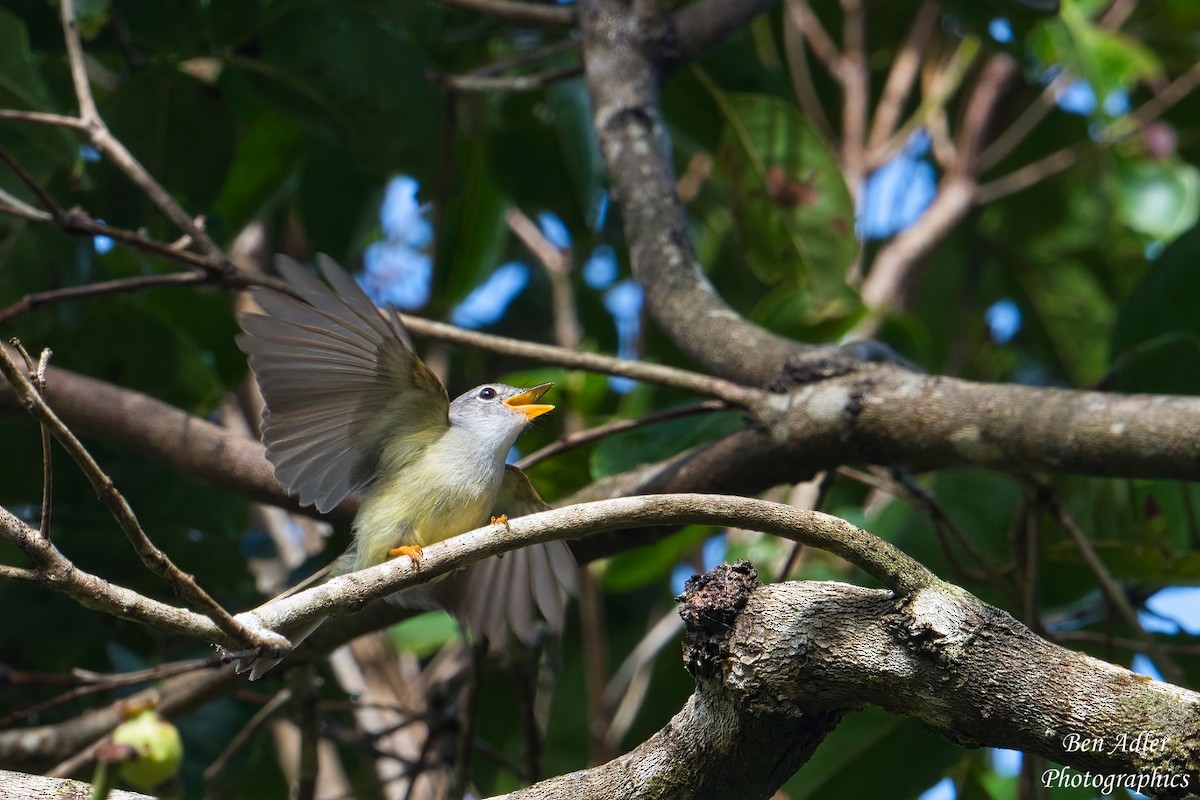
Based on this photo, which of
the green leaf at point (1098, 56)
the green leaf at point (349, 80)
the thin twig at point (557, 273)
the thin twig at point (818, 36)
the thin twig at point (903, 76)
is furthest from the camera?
the thin twig at point (903, 76)

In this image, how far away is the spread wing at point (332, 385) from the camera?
254cm

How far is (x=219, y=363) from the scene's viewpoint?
391 centimetres

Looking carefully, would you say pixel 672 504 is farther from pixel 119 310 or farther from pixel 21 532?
pixel 119 310

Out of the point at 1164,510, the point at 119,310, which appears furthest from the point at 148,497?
the point at 1164,510

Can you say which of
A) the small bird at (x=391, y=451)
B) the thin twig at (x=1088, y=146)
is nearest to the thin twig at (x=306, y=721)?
the small bird at (x=391, y=451)

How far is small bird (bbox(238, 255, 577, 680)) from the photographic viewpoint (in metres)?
2.65

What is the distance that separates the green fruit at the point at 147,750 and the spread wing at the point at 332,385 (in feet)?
4.13

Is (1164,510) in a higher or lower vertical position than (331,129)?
lower

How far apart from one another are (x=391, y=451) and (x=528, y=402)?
452 mm

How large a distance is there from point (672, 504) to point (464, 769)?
5.57ft

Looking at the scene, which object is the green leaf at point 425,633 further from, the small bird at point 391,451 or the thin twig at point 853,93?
the thin twig at point 853,93

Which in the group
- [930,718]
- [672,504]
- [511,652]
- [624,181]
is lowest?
[930,718]

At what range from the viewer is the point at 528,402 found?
10.9 ft

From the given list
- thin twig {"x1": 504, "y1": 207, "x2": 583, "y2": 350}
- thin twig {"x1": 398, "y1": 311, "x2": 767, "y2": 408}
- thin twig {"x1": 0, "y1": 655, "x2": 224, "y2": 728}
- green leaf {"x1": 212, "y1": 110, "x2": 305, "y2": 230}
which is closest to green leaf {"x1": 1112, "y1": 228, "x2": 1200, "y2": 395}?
thin twig {"x1": 398, "y1": 311, "x2": 767, "y2": 408}
